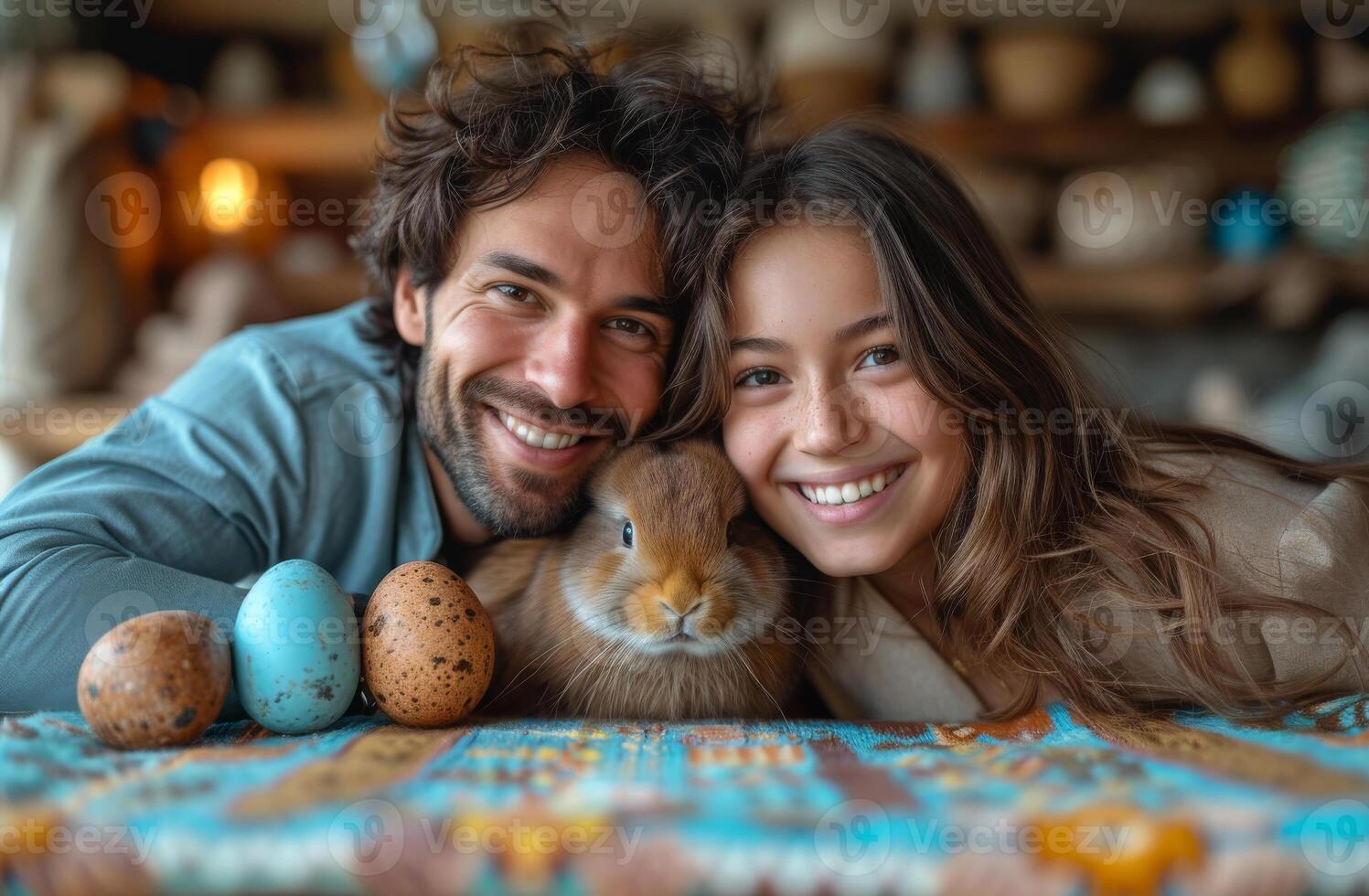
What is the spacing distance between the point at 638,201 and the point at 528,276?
0.80ft

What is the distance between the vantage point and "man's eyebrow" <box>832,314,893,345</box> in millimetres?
1532

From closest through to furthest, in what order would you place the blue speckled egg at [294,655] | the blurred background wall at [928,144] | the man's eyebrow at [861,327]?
1. the blue speckled egg at [294,655]
2. the man's eyebrow at [861,327]
3. the blurred background wall at [928,144]

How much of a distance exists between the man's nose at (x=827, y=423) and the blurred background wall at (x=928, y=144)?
246cm

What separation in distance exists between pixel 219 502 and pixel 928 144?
2782 mm

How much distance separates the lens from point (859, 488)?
61.7 inches

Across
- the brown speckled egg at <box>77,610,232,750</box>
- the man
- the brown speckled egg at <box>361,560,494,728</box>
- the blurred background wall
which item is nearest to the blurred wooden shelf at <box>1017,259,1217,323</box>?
the blurred background wall

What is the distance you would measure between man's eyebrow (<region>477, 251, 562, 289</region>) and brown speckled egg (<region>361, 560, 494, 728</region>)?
1.81 ft

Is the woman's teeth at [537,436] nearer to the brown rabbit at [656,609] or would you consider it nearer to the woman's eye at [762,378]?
the brown rabbit at [656,609]

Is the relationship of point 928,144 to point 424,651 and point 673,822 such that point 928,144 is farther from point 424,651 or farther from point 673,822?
point 673,822

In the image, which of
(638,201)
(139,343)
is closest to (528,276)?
(638,201)

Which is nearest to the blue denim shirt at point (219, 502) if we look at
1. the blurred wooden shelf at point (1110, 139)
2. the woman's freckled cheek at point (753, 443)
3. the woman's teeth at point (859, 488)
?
the woman's freckled cheek at point (753, 443)

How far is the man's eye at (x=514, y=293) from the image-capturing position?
5.55 feet

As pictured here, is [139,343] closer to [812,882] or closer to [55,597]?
[55,597]

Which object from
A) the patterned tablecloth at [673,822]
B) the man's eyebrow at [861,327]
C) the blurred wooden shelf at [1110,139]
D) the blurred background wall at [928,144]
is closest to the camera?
the patterned tablecloth at [673,822]
